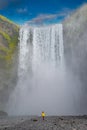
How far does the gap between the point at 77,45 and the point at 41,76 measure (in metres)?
15.4

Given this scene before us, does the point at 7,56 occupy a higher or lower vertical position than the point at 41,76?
higher

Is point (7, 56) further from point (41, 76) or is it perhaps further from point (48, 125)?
point (48, 125)

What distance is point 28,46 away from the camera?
9694 cm

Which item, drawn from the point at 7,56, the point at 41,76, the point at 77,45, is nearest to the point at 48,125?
the point at 41,76

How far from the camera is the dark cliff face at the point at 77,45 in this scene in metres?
86.4

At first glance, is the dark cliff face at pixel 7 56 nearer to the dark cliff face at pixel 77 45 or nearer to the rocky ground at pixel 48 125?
the dark cliff face at pixel 77 45

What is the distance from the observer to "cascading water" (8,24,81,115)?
8588 cm

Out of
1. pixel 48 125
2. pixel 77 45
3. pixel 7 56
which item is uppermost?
pixel 77 45

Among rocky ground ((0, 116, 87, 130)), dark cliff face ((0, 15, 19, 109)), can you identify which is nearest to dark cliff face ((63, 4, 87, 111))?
dark cliff face ((0, 15, 19, 109))

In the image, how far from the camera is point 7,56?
95.1 m

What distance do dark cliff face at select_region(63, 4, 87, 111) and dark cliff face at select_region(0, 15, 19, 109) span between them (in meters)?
17.7

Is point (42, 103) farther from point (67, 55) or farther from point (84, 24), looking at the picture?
point (84, 24)

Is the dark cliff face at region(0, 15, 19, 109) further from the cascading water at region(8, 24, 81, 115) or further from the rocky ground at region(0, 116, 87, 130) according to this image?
the rocky ground at region(0, 116, 87, 130)

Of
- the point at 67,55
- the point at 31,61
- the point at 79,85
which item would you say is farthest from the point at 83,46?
the point at 31,61
